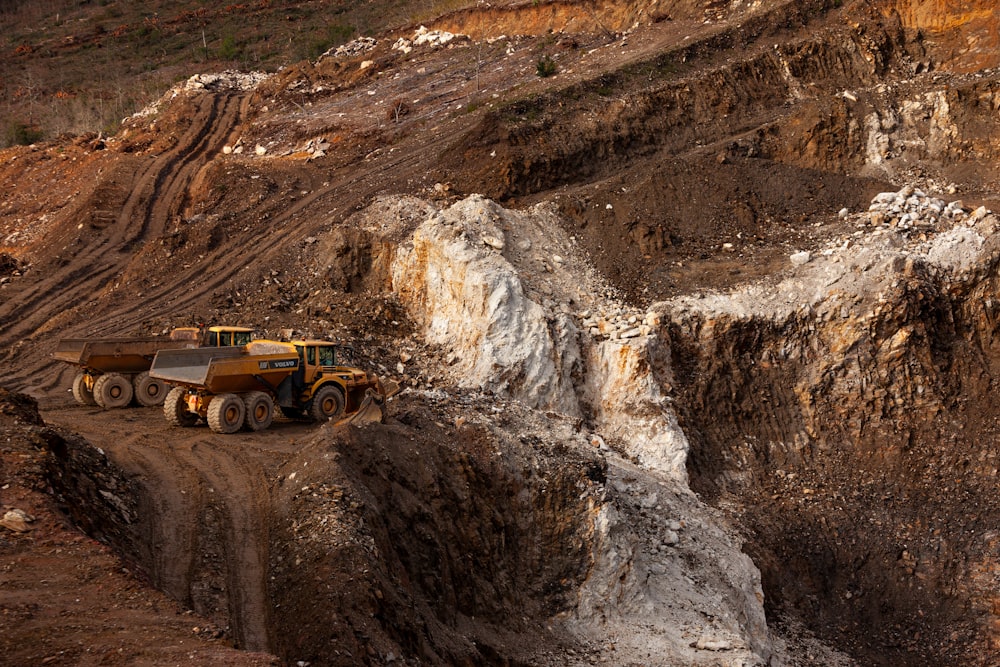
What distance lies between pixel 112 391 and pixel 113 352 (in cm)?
80

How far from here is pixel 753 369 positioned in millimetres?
21000

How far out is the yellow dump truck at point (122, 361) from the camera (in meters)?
17.3

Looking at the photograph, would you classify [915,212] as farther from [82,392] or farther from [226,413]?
[82,392]

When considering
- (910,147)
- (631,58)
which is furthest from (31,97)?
(910,147)

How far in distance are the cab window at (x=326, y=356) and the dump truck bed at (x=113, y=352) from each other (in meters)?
2.70

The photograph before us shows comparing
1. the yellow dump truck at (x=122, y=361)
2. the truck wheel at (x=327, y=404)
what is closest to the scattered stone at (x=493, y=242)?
the truck wheel at (x=327, y=404)

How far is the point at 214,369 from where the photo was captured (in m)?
15.6

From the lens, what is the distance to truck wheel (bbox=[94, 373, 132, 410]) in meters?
17.5

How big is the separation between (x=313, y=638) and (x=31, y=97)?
5228cm

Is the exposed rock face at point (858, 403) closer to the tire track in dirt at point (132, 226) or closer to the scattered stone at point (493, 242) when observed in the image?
the scattered stone at point (493, 242)

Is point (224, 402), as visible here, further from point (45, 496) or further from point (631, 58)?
point (631, 58)

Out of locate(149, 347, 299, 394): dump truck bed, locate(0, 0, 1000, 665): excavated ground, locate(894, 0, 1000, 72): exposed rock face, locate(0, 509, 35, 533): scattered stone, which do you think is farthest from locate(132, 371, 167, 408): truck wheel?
locate(894, 0, 1000, 72): exposed rock face

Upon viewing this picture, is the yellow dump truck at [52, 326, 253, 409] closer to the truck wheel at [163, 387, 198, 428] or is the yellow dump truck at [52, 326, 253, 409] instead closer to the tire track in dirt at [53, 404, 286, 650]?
the tire track in dirt at [53, 404, 286, 650]

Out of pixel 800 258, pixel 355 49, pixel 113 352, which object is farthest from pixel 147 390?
pixel 355 49
